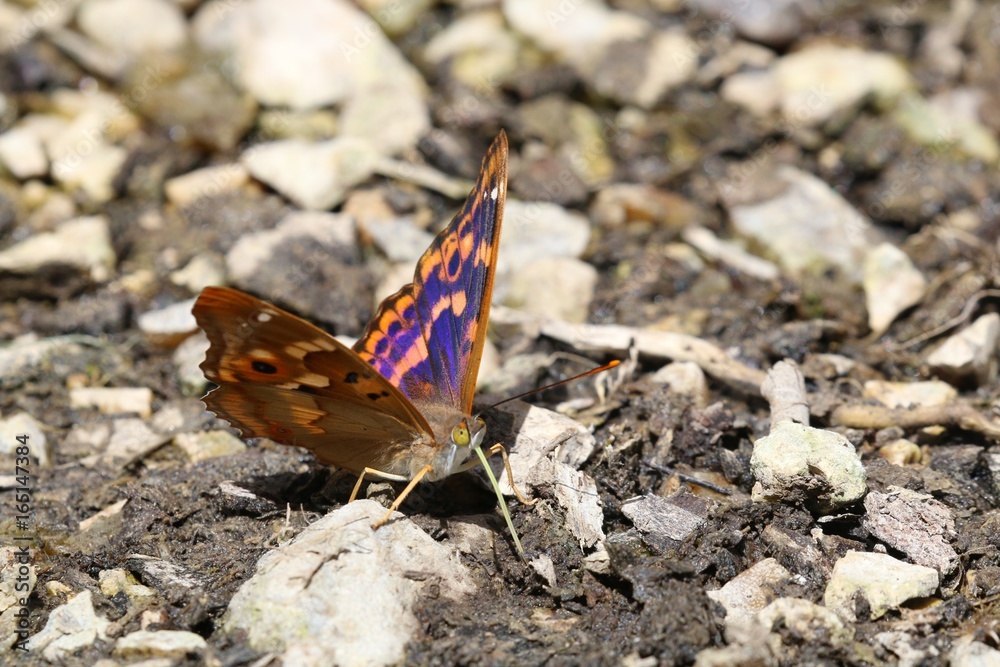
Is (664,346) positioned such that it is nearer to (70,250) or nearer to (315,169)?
(315,169)

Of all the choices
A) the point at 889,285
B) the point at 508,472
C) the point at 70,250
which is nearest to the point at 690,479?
the point at 508,472

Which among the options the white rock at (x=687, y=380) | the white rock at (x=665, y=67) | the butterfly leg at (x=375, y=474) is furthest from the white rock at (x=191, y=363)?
the white rock at (x=665, y=67)

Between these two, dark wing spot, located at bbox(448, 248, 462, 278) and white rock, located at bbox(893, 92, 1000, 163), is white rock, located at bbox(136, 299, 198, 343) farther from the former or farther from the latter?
white rock, located at bbox(893, 92, 1000, 163)

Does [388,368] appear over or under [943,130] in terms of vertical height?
under

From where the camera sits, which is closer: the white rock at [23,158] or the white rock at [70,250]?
the white rock at [70,250]

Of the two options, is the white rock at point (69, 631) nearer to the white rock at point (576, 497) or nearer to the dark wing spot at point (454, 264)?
the white rock at point (576, 497)

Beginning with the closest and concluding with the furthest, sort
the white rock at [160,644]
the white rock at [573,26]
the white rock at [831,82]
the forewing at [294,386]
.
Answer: the white rock at [160,644] < the forewing at [294,386] < the white rock at [831,82] < the white rock at [573,26]

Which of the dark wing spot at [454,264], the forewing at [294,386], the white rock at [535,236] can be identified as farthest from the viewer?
the white rock at [535,236]
